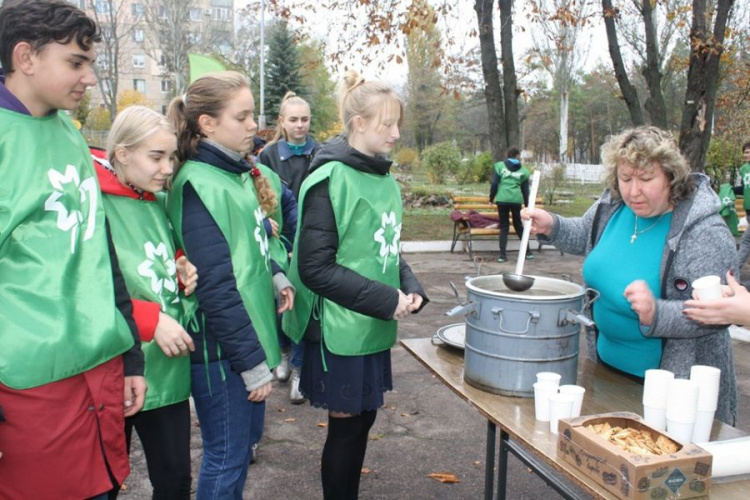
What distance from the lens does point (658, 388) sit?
5.98 feet

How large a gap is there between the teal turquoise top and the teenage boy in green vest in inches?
64.0

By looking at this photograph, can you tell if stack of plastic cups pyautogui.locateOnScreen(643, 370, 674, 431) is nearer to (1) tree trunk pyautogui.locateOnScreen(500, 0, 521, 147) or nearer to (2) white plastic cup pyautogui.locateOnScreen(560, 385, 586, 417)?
(2) white plastic cup pyautogui.locateOnScreen(560, 385, 586, 417)

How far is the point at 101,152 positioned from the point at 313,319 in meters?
0.92

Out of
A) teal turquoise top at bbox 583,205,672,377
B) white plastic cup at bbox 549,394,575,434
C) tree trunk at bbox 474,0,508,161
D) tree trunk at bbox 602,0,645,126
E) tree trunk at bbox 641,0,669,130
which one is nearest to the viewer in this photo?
white plastic cup at bbox 549,394,575,434

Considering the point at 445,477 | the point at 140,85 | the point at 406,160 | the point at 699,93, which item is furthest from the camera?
the point at 140,85

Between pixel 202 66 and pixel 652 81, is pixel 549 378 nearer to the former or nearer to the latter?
pixel 202 66

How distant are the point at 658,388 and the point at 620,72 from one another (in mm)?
8581

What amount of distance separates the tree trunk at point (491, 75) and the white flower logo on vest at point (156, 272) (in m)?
9.81

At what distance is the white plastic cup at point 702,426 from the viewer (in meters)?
1.83

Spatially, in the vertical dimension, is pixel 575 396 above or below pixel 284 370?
above

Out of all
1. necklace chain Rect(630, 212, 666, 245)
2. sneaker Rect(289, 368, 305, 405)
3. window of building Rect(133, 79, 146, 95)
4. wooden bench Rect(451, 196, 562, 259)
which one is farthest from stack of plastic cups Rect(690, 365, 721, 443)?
window of building Rect(133, 79, 146, 95)

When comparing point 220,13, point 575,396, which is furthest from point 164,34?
point 575,396

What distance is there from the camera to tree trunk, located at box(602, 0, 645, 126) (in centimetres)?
Result: 925

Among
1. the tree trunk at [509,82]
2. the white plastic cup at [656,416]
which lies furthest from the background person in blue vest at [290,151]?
the tree trunk at [509,82]
